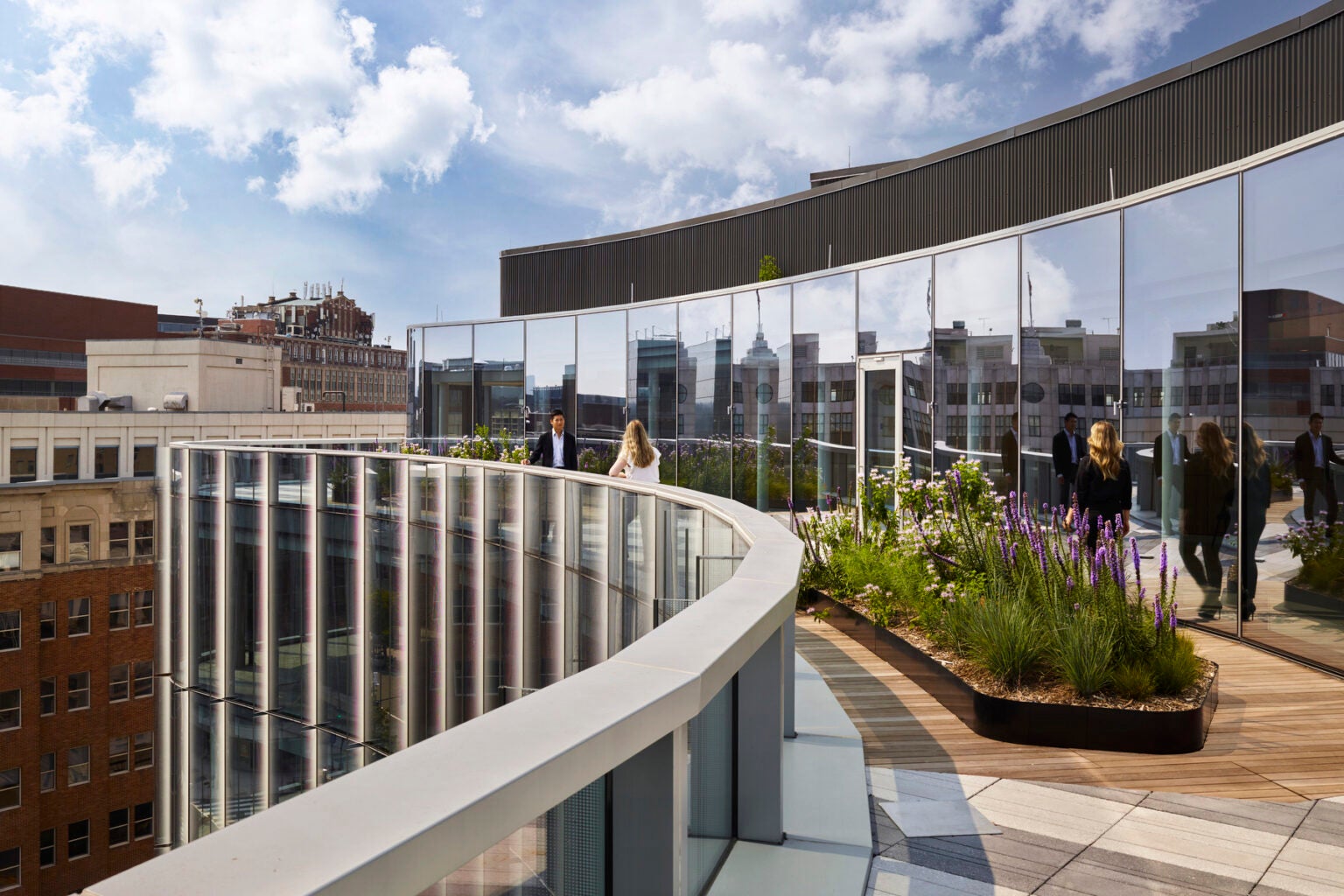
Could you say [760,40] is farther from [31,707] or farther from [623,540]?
[623,540]

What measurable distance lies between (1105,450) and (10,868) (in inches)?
2224

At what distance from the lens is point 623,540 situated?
7316 mm

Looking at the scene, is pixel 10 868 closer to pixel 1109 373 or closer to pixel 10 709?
pixel 10 709

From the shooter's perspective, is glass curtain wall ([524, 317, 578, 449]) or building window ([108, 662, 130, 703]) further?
building window ([108, 662, 130, 703])

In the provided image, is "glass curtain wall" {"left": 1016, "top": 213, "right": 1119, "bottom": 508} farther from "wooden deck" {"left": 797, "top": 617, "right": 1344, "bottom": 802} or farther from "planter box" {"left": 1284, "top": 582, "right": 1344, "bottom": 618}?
"wooden deck" {"left": 797, "top": 617, "right": 1344, "bottom": 802}

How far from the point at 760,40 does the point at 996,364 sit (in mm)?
72880

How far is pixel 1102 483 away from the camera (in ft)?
30.6

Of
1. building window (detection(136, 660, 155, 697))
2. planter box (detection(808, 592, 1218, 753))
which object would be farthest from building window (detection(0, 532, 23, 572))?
planter box (detection(808, 592, 1218, 753))

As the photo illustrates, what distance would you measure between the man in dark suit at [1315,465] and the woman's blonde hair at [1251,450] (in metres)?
0.36

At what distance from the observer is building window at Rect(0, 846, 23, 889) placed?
46.8 metres

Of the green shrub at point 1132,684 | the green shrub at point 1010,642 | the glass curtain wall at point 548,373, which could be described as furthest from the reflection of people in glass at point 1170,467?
the glass curtain wall at point 548,373

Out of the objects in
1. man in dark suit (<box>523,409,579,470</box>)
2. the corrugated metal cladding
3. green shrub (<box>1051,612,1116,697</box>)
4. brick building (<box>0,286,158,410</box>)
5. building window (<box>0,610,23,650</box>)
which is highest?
brick building (<box>0,286,158,410</box>)

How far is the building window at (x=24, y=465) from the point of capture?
169 feet

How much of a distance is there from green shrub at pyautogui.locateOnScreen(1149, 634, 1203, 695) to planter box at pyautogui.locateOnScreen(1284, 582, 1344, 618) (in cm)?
248
